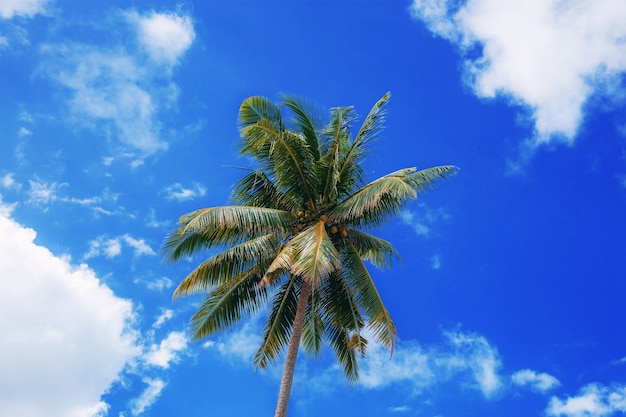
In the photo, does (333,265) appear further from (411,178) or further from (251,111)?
(251,111)

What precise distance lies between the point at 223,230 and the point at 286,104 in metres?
3.81

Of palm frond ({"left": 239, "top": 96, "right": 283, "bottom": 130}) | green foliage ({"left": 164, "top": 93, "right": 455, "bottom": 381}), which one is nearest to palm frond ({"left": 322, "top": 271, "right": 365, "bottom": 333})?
green foliage ({"left": 164, "top": 93, "right": 455, "bottom": 381})

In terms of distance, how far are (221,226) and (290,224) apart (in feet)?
6.07

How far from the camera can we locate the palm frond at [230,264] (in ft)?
57.3

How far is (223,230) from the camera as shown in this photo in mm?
18156

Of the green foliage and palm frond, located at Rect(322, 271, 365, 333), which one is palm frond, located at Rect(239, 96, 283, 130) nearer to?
the green foliage

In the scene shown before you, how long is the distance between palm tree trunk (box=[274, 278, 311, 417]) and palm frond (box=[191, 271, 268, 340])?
1414 millimetres

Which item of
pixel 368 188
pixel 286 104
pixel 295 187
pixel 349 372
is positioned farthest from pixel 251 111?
pixel 349 372

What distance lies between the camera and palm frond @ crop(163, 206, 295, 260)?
54.9ft

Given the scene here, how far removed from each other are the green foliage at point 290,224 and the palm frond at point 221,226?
0.09 ft

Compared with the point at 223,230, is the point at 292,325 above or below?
below

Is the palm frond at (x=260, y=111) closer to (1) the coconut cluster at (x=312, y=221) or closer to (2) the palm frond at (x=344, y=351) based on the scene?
(1) the coconut cluster at (x=312, y=221)

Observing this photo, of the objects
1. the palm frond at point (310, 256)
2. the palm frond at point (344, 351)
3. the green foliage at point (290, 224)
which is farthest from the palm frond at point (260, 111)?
the palm frond at point (344, 351)

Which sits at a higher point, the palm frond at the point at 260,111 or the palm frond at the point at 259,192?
the palm frond at the point at 260,111
